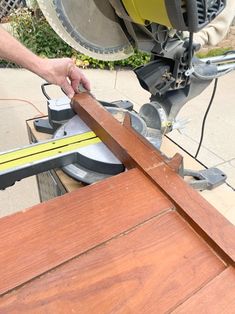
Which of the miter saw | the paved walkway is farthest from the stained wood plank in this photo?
the paved walkway

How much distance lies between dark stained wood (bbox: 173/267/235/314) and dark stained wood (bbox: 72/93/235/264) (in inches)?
2.0

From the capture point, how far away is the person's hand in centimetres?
106

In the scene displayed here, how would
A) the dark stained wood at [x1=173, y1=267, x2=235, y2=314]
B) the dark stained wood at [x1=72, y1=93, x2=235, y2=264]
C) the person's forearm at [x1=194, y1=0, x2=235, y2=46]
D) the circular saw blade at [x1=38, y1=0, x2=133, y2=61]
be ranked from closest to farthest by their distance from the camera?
the dark stained wood at [x1=173, y1=267, x2=235, y2=314], the dark stained wood at [x1=72, y1=93, x2=235, y2=264], the circular saw blade at [x1=38, y1=0, x2=133, y2=61], the person's forearm at [x1=194, y1=0, x2=235, y2=46]

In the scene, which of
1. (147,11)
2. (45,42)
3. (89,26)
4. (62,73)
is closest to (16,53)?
(62,73)

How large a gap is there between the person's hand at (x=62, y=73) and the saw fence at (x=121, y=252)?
1.55 feet

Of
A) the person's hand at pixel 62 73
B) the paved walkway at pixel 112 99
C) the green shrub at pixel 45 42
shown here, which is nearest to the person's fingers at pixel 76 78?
the person's hand at pixel 62 73

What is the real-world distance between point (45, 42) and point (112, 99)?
1.36 m

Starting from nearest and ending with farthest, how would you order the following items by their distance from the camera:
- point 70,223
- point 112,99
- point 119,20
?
point 70,223 → point 119,20 → point 112,99

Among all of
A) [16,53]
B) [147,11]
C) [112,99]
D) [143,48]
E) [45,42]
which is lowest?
[112,99]

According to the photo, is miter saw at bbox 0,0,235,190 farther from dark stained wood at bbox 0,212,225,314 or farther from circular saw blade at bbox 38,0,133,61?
dark stained wood at bbox 0,212,225,314

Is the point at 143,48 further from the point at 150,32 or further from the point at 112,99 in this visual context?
the point at 112,99

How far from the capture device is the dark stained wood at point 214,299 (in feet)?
1.63

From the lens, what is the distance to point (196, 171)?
99 cm

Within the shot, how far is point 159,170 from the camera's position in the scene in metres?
0.77
